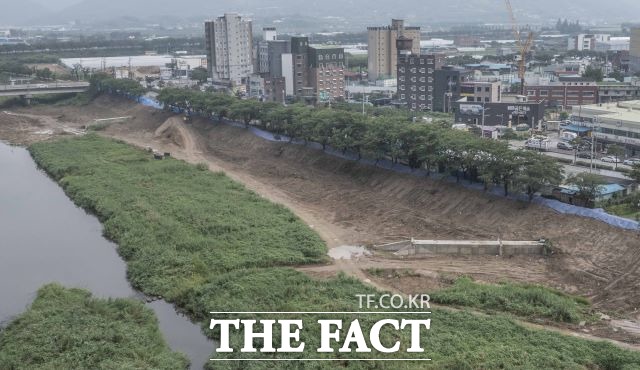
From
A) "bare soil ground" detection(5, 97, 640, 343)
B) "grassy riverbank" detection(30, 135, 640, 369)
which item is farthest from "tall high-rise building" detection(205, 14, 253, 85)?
"grassy riverbank" detection(30, 135, 640, 369)

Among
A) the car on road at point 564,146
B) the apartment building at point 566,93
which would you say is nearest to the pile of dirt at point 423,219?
the car on road at point 564,146

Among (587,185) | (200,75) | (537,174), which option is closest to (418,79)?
(200,75)

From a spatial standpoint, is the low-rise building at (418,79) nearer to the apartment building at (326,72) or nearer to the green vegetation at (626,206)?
the apartment building at (326,72)

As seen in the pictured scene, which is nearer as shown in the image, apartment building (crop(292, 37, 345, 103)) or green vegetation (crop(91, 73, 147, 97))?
green vegetation (crop(91, 73, 147, 97))

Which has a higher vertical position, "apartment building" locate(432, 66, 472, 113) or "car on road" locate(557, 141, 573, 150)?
"apartment building" locate(432, 66, 472, 113)

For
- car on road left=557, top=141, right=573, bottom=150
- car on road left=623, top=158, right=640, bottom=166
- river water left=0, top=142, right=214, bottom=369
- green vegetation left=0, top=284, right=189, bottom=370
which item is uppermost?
car on road left=557, top=141, right=573, bottom=150

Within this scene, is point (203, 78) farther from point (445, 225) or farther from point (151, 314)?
point (151, 314)

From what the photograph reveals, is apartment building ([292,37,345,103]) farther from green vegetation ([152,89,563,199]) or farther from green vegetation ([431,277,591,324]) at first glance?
Answer: green vegetation ([431,277,591,324])
